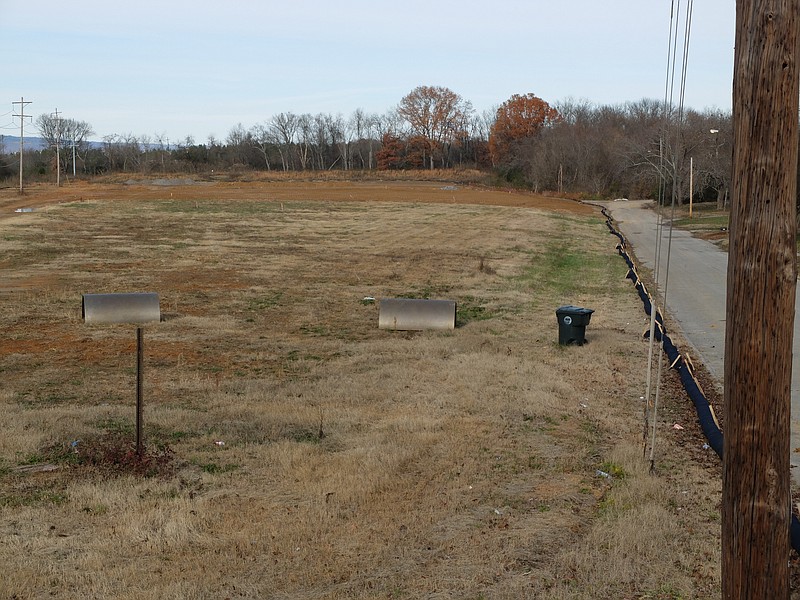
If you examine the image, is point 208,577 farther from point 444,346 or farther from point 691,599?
point 444,346

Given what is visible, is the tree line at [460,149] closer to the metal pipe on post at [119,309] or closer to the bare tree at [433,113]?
the bare tree at [433,113]

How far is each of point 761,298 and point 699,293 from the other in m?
21.9

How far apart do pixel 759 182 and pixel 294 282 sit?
2302 cm

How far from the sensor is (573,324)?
16.9 meters

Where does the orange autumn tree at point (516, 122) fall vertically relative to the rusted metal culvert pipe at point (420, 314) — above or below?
above

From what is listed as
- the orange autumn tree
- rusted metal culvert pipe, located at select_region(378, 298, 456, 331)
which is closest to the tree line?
the orange autumn tree

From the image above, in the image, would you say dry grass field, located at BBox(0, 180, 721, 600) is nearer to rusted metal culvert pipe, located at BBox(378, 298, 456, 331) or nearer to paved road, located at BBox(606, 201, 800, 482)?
rusted metal culvert pipe, located at BBox(378, 298, 456, 331)

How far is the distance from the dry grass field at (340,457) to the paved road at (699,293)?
52.5 inches

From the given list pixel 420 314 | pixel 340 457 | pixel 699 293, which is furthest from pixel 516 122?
pixel 340 457

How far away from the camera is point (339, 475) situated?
9367 millimetres

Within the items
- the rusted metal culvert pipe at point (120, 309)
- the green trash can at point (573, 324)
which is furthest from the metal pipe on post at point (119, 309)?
the green trash can at point (573, 324)

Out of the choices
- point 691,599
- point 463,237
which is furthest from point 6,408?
point 463,237

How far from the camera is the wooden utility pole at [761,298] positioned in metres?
4.81

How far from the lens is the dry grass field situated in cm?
723
